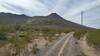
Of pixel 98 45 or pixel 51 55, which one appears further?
pixel 98 45

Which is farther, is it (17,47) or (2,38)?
(2,38)

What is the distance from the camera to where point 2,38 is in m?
48.2

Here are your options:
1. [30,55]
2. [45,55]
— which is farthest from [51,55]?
[30,55]

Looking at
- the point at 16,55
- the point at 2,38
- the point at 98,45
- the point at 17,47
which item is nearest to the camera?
the point at 16,55

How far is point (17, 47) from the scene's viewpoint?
2612 centimetres

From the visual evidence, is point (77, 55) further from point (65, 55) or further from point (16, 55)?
point (16, 55)

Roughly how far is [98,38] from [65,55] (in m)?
13.2

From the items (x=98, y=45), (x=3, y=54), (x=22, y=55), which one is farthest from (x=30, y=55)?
(x=98, y=45)

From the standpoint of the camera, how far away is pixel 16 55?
72.8 feet

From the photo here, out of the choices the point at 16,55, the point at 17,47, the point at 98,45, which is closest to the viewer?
the point at 16,55

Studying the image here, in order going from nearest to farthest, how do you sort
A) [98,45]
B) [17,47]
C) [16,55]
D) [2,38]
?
1. [16,55]
2. [17,47]
3. [98,45]
4. [2,38]

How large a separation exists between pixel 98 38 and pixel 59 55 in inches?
533

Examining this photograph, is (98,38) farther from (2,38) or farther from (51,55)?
(2,38)

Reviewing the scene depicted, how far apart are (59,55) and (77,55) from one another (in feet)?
5.77
